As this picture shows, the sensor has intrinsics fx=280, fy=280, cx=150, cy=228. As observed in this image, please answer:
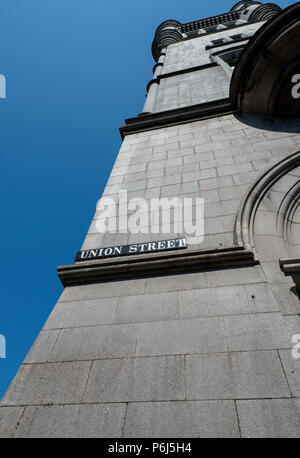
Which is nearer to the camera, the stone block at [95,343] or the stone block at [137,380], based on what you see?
the stone block at [137,380]

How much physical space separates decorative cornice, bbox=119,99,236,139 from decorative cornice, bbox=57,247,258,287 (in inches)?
252

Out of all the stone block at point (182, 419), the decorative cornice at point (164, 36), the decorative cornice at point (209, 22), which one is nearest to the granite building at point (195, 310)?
the stone block at point (182, 419)

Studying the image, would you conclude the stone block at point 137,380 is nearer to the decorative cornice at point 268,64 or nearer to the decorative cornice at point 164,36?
the decorative cornice at point 268,64

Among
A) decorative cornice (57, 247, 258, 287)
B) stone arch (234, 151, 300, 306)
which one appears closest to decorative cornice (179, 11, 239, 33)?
stone arch (234, 151, 300, 306)

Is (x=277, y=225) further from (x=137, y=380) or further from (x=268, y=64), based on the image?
(x=268, y=64)

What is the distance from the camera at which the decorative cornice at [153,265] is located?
4.76m

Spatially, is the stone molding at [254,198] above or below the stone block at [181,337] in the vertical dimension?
above

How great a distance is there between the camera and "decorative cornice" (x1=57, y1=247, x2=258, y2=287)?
4762 millimetres

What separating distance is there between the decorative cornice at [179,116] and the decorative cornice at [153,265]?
6.39m

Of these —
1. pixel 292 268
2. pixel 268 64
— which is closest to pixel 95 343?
pixel 292 268

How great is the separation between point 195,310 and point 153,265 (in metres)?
1.14

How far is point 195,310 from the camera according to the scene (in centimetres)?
423

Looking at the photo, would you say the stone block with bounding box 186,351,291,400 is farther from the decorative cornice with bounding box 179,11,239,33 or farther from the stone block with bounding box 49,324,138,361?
the decorative cornice with bounding box 179,11,239,33
